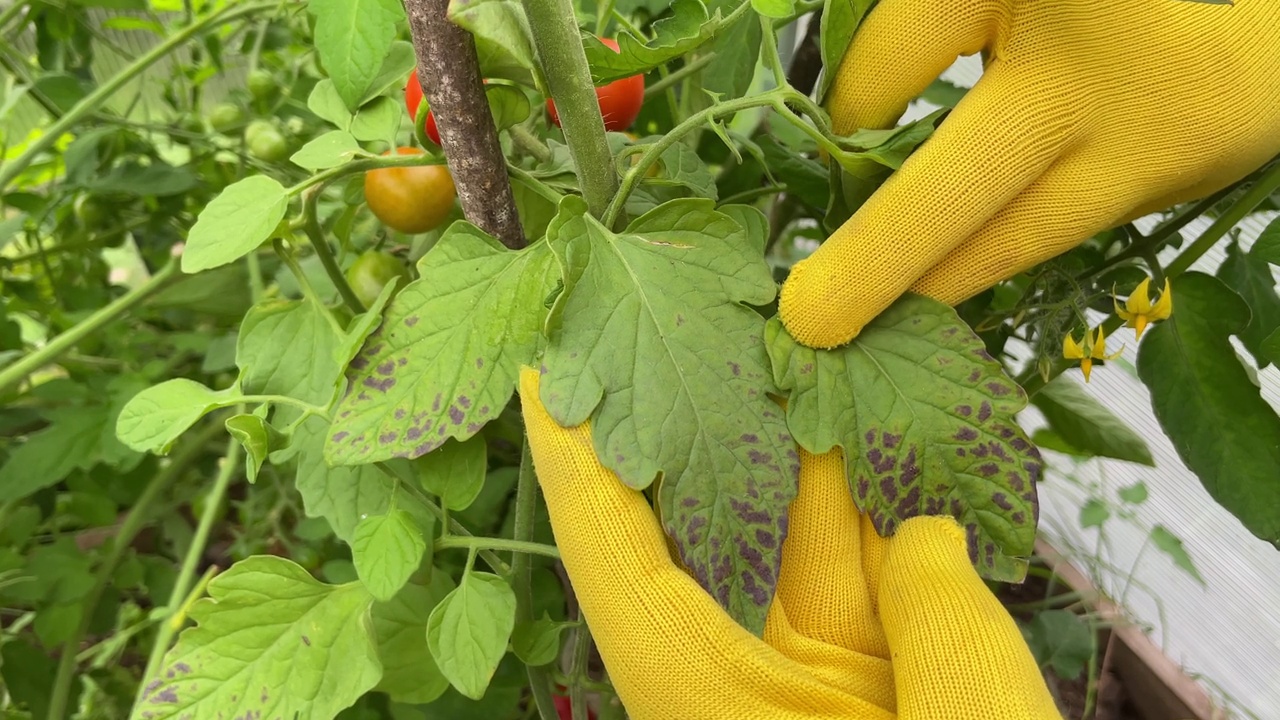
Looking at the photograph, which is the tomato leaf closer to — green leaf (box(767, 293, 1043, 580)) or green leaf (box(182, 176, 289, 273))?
green leaf (box(767, 293, 1043, 580))

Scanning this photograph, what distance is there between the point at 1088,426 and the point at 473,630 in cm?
50

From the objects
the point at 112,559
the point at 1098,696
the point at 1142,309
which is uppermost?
the point at 1142,309

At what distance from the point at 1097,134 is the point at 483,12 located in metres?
0.28

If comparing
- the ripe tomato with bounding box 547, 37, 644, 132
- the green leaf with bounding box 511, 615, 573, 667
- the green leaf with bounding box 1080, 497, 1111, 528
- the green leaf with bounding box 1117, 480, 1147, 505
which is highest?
the ripe tomato with bounding box 547, 37, 644, 132

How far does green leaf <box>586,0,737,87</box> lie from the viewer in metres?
0.32

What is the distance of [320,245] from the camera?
45cm

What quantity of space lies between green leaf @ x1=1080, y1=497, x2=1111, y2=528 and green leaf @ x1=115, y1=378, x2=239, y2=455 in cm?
97

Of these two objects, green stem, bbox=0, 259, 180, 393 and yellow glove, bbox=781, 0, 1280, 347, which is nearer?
yellow glove, bbox=781, 0, 1280, 347

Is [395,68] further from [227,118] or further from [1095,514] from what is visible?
[1095,514]

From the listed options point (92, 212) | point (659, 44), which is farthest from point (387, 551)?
point (92, 212)

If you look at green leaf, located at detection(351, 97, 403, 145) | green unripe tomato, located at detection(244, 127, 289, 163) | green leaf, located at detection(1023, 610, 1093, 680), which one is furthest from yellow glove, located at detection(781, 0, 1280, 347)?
green leaf, located at detection(1023, 610, 1093, 680)

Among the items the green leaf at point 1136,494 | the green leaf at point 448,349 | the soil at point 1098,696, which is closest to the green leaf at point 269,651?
the green leaf at point 448,349

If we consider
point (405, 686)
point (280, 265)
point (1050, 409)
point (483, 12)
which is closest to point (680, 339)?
point (483, 12)

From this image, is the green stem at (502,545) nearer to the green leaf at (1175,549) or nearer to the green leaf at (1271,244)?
the green leaf at (1271,244)
